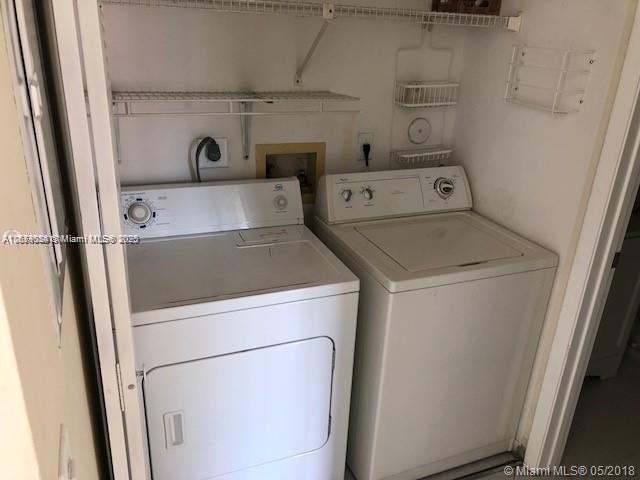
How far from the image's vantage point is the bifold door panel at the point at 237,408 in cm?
150

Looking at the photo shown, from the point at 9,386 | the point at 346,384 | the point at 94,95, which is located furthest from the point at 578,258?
the point at 9,386

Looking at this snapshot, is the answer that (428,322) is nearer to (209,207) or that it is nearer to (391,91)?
(209,207)

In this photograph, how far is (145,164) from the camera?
1.93 metres

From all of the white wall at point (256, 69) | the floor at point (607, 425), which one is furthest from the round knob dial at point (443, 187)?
the floor at point (607, 425)

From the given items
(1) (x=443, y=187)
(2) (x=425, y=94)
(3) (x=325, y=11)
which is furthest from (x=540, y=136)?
(3) (x=325, y=11)

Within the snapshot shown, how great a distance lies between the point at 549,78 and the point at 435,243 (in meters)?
0.72

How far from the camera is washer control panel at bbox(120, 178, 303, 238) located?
180 centimetres

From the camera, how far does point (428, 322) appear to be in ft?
5.53

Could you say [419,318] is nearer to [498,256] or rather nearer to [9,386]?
[498,256]

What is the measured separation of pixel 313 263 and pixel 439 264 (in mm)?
427

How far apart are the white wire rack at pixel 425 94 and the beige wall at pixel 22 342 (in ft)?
6.07

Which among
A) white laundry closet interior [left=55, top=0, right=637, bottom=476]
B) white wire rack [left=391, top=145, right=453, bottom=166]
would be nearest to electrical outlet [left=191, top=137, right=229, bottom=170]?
white laundry closet interior [left=55, top=0, right=637, bottom=476]

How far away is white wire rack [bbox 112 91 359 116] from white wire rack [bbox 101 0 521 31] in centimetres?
29

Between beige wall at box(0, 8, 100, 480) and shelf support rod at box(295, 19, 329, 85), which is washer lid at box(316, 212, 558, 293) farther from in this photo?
beige wall at box(0, 8, 100, 480)
